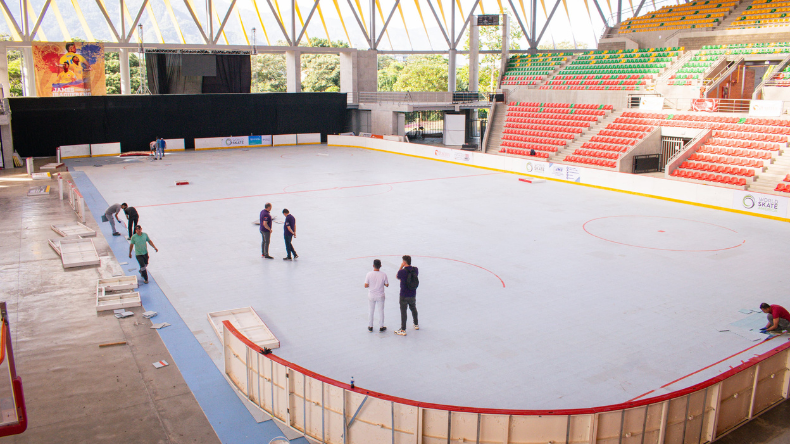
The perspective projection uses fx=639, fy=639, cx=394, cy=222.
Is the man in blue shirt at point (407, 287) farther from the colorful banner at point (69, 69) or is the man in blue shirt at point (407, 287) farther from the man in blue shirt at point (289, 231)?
the colorful banner at point (69, 69)

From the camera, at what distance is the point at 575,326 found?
11.8 m

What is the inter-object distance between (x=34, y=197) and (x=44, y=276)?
11835mm

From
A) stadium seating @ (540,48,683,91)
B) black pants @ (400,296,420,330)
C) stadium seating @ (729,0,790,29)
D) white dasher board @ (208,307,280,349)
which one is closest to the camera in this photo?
white dasher board @ (208,307,280,349)

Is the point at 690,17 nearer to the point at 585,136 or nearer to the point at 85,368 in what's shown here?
the point at 585,136

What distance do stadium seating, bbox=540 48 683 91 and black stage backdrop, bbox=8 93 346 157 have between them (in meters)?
16.9

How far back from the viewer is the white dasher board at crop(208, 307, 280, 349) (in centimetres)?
1060


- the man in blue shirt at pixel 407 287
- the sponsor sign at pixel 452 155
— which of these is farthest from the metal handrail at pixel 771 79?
the man in blue shirt at pixel 407 287

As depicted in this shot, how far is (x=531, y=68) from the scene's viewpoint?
1855 inches

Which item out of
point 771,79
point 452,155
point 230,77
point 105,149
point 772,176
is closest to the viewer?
point 772,176

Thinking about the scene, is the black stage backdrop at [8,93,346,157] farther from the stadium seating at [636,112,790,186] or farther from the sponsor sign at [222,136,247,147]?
the stadium seating at [636,112,790,186]

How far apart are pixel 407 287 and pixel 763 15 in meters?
41.0

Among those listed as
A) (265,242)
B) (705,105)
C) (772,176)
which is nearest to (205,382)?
(265,242)

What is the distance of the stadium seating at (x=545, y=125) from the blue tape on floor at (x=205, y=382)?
87.1 feet

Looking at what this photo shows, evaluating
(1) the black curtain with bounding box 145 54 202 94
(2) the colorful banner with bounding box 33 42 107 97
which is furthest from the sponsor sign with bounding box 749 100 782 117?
(2) the colorful banner with bounding box 33 42 107 97
